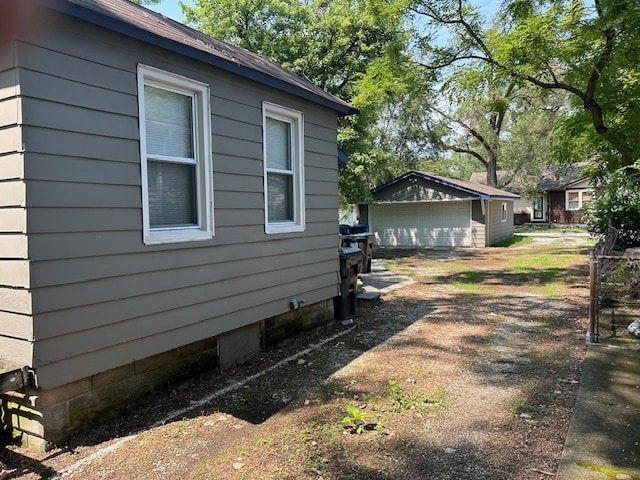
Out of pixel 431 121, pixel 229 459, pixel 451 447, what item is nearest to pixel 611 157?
pixel 451 447

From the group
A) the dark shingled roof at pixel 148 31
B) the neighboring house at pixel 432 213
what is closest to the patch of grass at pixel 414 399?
the dark shingled roof at pixel 148 31

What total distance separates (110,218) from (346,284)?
4128 millimetres

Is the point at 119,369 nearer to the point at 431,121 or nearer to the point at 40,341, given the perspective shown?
the point at 40,341

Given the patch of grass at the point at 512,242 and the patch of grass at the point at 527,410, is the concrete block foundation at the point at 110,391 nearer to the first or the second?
the patch of grass at the point at 527,410

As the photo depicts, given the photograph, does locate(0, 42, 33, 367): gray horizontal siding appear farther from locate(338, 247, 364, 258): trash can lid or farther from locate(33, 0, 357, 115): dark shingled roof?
locate(338, 247, 364, 258): trash can lid

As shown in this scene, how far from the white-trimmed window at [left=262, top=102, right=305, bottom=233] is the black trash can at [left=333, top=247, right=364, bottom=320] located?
128 cm

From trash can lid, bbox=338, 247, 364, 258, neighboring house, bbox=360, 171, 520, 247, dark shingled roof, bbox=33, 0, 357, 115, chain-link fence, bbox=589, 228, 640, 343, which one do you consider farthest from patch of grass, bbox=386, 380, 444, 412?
neighboring house, bbox=360, 171, 520, 247

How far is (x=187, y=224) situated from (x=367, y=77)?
8931mm

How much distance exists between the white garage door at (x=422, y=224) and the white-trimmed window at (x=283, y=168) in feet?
50.9

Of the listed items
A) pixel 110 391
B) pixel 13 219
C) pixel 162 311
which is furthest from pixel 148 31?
pixel 110 391

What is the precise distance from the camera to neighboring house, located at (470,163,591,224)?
33.5m

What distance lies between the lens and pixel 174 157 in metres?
4.20

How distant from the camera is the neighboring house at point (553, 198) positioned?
110 feet

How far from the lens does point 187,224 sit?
4359mm
